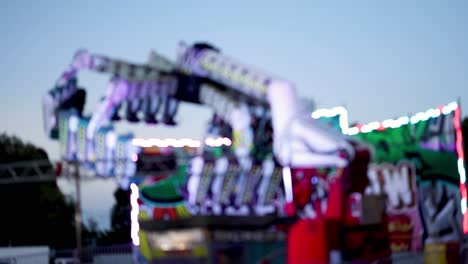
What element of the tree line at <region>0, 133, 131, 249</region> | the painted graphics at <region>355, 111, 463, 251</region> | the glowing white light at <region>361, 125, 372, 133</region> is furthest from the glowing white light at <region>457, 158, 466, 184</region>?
the tree line at <region>0, 133, 131, 249</region>

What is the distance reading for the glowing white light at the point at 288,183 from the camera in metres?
29.2

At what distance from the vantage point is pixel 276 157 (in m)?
26.0

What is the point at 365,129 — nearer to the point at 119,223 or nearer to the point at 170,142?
the point at 170,142

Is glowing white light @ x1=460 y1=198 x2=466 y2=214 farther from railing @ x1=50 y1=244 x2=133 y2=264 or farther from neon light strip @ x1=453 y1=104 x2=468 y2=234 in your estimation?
railing @ x1=50 y1=244 x2=133 y2=264

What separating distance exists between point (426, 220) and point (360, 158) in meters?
6.78

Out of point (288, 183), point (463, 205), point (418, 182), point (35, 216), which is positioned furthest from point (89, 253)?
point (35, 216)

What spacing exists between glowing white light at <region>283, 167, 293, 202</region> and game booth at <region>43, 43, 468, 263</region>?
0.04 meters

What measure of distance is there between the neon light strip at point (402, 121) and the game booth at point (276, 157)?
0.12 feet

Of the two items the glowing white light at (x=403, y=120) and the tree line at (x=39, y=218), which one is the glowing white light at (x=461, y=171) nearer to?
the glowing white light at (x=403, y=120)

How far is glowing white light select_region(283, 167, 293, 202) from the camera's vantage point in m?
29.2

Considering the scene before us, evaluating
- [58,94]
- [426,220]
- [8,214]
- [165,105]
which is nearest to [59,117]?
[58,94]

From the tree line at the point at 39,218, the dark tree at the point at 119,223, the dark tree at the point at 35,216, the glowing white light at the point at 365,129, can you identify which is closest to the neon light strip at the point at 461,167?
the glowing white light at the point at 365,129

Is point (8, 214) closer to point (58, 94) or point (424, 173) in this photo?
point (58, 94)

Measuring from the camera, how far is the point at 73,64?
28438 millimetres
